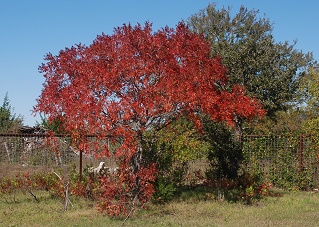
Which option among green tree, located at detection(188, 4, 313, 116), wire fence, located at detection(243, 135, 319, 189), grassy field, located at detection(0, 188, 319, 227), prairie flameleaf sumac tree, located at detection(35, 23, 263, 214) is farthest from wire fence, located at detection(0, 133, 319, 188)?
green tree, located at detection(188, 4, 313, 116)

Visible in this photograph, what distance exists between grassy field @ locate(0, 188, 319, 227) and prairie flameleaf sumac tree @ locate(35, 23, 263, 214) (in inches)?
23.0

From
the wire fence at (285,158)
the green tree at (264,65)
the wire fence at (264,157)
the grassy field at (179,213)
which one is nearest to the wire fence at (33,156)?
the wire fence at (264,157)

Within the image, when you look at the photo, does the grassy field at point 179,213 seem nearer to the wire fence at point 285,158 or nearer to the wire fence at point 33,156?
the wire fence at point 33,156

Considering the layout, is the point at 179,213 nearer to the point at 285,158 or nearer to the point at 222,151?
the point at 222,151

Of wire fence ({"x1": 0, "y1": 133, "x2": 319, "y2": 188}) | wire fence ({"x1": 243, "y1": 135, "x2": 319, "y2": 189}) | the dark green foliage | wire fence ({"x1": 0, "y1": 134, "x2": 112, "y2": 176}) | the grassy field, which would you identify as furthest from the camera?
wire fence ({"x1": 243, "y1": 135, "x2": 319, "y2": 189})

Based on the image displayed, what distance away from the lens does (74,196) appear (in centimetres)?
1223

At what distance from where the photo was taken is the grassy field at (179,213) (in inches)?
372

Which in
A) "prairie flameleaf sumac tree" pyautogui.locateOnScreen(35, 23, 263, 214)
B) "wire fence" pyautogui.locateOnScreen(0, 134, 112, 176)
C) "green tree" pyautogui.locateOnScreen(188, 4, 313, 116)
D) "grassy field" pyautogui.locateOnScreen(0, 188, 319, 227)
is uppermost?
"green tree" pyautogui.locateOnScreen(188, 4, 313, 116)

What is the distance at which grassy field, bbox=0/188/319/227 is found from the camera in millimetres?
9461

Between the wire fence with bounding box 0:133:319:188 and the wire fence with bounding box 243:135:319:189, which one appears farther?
the wire fence with bounding box 243:135:319:189

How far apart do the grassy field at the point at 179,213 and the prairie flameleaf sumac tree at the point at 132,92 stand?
23.0 inches

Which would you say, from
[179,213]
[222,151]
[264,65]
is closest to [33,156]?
[222,151]

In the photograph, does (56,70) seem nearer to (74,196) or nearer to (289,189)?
(74,196)

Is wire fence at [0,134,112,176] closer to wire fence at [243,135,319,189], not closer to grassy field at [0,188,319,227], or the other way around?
grassy field at [0,188,319,227]
